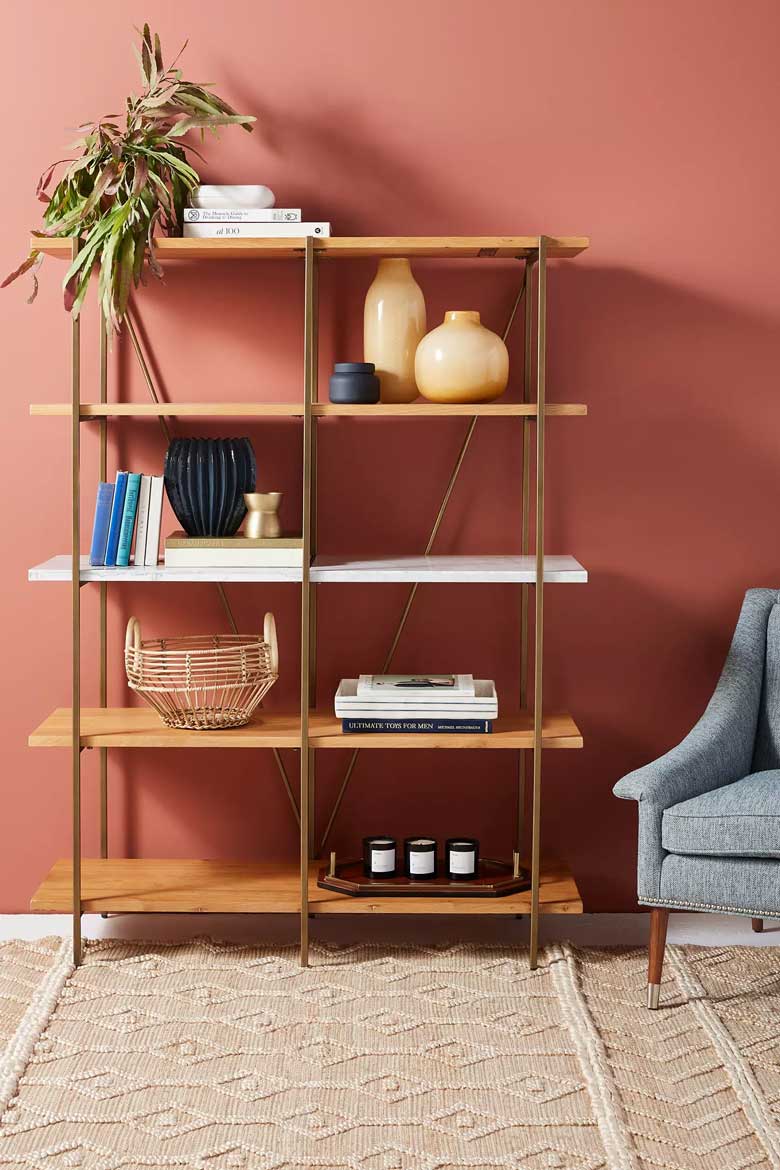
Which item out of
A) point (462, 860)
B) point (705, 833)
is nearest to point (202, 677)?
point (462, 860)

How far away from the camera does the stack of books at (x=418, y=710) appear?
283cm

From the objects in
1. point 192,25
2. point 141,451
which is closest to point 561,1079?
point 141,451

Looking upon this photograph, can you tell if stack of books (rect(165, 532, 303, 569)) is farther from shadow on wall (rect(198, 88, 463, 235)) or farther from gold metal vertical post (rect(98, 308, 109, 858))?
shadow on wall (rect(198, 88, 463, 235))

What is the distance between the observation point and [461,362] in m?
2.77

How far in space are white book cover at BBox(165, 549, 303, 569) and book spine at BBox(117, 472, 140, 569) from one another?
102 mm

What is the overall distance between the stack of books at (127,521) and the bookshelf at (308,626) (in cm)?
5

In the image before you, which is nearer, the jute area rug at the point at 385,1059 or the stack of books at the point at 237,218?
the jute area rug at the point at 385,1059

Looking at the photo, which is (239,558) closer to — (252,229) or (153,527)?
(153,527)

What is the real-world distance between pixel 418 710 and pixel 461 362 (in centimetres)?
76

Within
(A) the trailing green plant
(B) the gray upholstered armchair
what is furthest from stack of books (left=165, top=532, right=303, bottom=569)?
(B) the gray upholstered armchair

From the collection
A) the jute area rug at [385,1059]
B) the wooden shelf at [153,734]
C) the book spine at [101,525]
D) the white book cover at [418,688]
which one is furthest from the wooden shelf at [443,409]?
the jute area rug at [385,1059]

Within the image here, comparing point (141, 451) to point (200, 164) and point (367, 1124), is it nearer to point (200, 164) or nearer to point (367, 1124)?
point (200, 164)

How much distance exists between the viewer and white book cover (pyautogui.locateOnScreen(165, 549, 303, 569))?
2.81 meters

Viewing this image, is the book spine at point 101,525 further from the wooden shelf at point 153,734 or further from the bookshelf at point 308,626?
the wooden shelf at point 153,734
